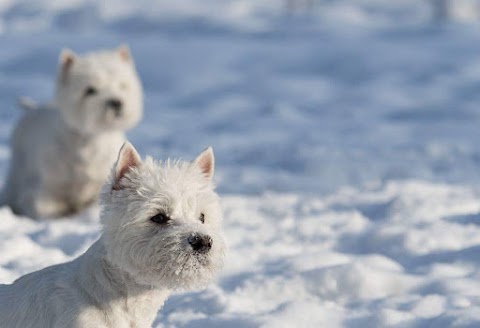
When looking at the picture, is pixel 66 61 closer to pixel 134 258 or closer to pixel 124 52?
pixel 124 52

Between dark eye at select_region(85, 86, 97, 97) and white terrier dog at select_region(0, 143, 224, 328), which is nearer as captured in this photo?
white terrier dog at select_region(0, 143, 224, 328)

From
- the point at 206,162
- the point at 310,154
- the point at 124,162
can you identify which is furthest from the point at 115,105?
the point at 124,162

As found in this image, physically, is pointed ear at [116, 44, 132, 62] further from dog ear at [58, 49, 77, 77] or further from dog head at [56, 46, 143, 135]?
dog ear at [58, 49, 77, 77]

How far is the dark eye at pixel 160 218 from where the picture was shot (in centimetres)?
344

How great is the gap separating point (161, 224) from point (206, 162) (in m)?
0.42

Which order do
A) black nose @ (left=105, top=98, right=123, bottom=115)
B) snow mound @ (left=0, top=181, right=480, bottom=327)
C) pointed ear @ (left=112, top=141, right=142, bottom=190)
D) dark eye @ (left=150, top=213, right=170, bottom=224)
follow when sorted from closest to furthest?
1. dark eye @ (left=150, top=213, right=170, bottom=224)
2. pointed ear @ (left=112, top=141, right=142, bottom=190)
3. snow mound @ (left=0, top=181, right=480, bottom=327)
4. black nose @ (left=105, top=98, right=123, bottom=115)

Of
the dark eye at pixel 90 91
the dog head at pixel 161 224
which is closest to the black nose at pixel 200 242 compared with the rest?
the dog head at pixel 161 224

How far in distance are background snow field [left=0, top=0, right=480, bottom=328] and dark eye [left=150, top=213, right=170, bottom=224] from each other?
3.70 ft

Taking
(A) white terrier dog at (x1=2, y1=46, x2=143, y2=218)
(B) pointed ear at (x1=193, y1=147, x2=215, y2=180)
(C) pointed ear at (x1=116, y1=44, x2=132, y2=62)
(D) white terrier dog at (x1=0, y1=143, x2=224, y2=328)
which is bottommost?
(D) white terrier dog at (x1=0, y1=143, x2=224, y2=328)

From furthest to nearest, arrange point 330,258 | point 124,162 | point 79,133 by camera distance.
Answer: point 79,133
point 330,258
point 124,162

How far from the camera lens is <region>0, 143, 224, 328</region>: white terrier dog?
335 cm

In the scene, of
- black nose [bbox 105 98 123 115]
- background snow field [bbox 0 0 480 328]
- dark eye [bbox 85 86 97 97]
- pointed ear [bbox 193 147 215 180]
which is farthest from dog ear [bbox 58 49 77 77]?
pointed ear [bbox 193 147 215 180]

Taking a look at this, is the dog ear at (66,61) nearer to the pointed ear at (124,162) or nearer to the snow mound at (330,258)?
the snow mound at (330,258)

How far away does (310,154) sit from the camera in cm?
1004
